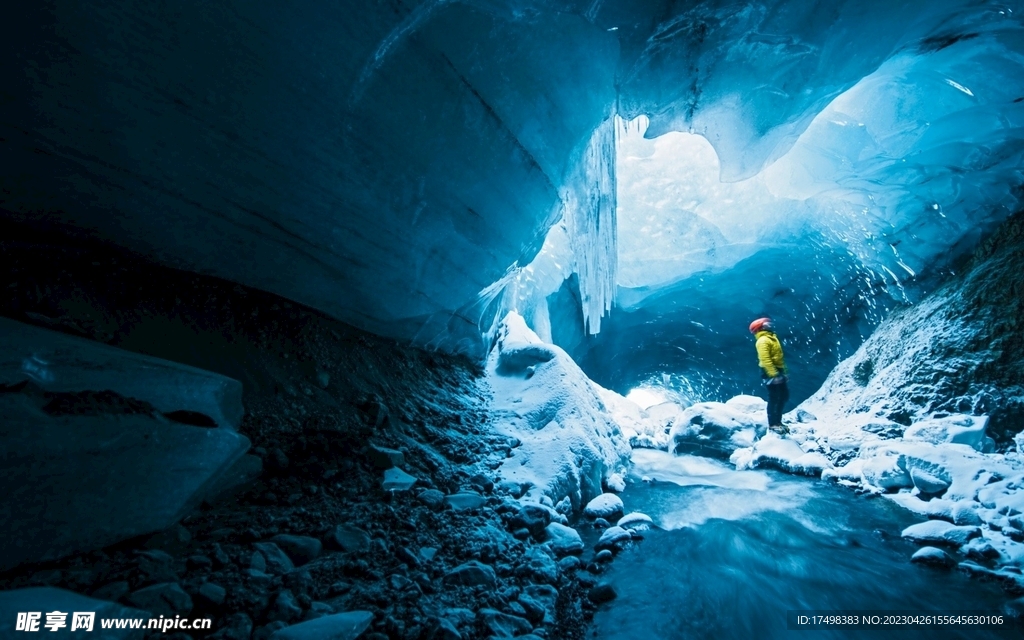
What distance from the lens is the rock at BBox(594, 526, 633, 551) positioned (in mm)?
2557

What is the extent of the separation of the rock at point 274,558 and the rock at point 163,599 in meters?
Result: 0.29

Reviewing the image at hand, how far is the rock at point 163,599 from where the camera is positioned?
3.93 ft

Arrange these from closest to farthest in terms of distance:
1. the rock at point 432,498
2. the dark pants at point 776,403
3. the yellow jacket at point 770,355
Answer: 1. the rock at point 432,498
2. the dark pants at point 776,403
3. the yellow jacket at point 770,355

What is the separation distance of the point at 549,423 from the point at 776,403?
439 centimetres

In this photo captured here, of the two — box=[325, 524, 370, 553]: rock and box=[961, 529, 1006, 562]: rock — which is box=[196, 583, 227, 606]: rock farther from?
box=[961, 529, 1006, 562]: rock

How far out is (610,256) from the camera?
25.8 ft

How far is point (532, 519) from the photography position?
2.50 meters

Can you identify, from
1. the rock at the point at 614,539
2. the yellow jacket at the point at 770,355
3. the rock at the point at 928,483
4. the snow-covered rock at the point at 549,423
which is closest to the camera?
the rock at the point at 614,539

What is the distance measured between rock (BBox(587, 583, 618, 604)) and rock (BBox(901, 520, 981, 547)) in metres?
2.30

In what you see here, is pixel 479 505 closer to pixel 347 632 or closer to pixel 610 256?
pixel 347 632

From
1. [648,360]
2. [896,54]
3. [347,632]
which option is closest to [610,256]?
[896,54]

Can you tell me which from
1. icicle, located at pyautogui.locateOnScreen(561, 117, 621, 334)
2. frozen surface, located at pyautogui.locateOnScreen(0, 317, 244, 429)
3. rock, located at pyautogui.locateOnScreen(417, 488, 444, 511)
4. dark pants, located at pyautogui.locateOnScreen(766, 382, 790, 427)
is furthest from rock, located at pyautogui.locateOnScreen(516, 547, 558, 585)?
dark pants, located at pyautogui.locateOnScreen(766, 382, 790, 427)

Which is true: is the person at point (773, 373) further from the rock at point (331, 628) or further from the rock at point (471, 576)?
the rock at point (331, 628)

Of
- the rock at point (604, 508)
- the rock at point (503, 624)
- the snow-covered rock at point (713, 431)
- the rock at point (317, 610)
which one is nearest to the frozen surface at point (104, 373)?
the rock at point (317, 610)
